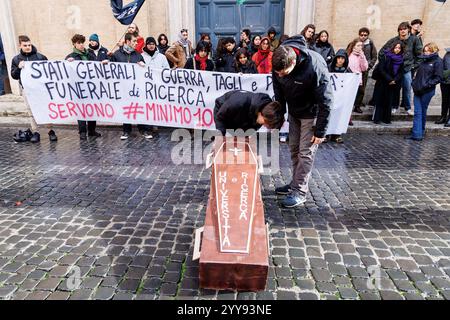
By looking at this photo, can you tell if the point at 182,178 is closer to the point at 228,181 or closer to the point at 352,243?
the point at 228,181

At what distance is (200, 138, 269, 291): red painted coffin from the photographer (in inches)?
110

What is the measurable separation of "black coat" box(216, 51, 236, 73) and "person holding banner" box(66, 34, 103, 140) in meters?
2.58

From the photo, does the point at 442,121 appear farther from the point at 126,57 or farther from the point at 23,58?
the point at 23,58

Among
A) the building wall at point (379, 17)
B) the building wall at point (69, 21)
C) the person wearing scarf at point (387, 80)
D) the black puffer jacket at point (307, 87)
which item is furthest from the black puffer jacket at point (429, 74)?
the building wall at point (69, 21)

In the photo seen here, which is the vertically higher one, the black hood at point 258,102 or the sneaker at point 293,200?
the black hood at point 258,102

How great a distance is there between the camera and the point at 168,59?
7.39 meters

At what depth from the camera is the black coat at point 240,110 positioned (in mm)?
3834

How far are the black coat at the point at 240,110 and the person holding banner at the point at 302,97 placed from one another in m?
0.34

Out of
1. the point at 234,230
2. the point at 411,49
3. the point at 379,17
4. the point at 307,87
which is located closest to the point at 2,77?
the point at 307,87

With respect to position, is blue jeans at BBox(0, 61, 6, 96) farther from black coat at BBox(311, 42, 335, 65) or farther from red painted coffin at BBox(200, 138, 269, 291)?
red painted coffin at BBox(200, 138, 269, 291)

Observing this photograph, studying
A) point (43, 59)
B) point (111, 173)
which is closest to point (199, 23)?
point (43, 59)

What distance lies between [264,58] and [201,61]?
4.28ft

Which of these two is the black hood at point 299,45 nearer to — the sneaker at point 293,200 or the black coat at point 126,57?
the sneaker at point 293,200
